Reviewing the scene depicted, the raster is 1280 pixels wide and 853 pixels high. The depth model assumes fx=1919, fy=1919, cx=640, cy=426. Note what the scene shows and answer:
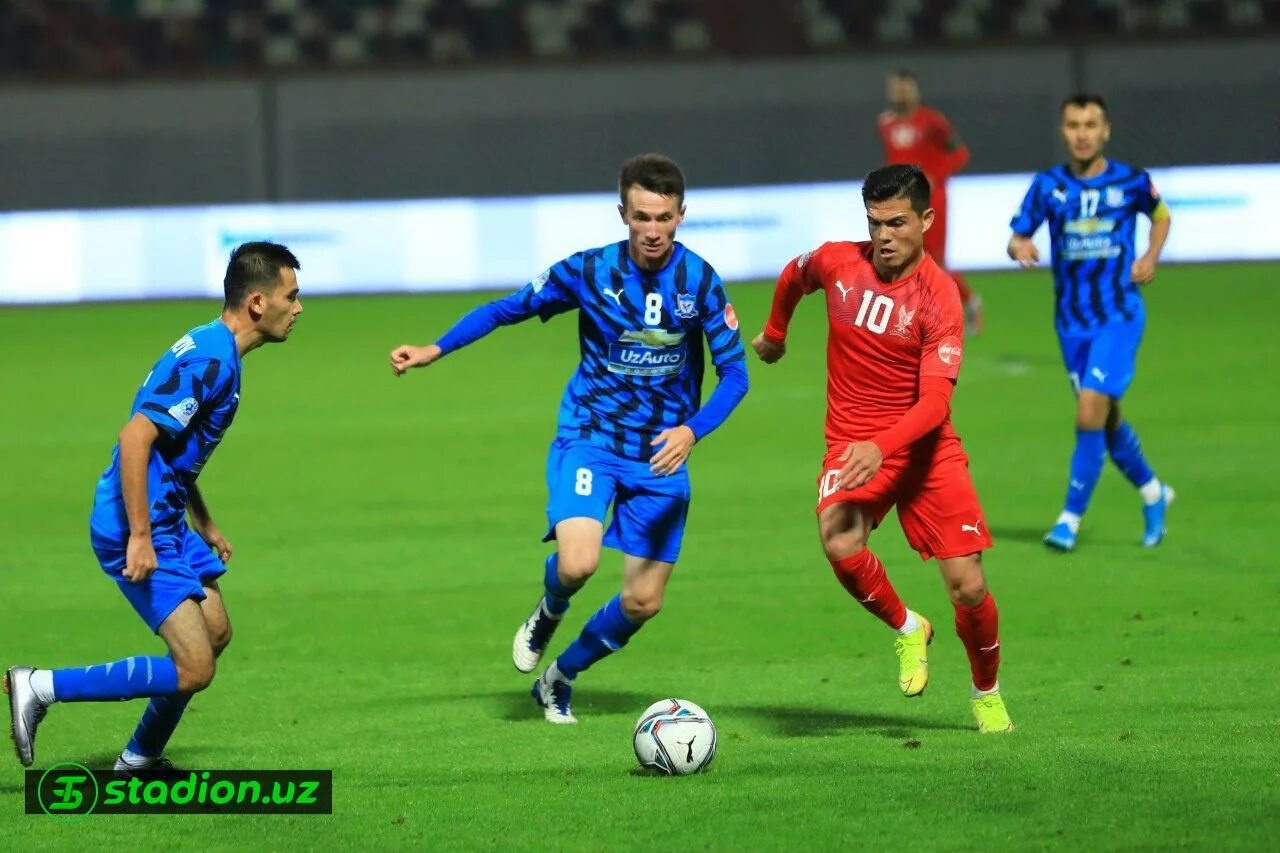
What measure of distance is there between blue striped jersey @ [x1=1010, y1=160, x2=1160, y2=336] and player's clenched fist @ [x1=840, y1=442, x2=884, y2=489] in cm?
418

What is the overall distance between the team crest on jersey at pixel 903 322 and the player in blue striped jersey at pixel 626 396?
0.61 meters

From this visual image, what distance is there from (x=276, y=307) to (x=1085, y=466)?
495 cm

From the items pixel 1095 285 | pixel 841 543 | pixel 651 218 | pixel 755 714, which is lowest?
pixel 755 714

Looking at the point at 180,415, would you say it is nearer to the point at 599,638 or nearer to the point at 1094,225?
the point at 599,638

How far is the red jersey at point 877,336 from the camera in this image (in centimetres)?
594

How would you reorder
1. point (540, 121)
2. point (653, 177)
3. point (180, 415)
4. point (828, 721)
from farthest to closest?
point (540, 121)
point (828, 721)
point (653, 177)
point (180, 415)

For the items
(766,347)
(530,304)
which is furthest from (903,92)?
(530,304)

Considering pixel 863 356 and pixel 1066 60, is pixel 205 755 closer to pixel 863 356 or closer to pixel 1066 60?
pixel 863 356

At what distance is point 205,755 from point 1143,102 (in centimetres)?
1935

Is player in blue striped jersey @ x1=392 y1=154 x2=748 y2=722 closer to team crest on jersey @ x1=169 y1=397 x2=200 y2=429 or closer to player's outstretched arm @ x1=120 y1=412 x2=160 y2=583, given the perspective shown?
team crest on jersey @ x1=169 y1=397 x2=200 y2=429

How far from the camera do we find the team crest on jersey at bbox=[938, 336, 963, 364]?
5871mm

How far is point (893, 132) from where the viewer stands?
1692 centimetres

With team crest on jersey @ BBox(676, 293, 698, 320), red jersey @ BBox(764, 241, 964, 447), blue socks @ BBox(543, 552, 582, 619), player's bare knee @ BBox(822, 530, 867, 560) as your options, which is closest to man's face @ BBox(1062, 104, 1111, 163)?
red jersey @ BBox(764, 241, 964, 447)

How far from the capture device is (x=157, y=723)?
5.50m
